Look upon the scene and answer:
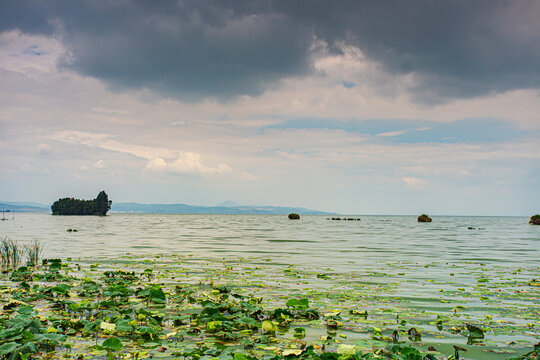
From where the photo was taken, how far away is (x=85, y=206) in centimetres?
18838

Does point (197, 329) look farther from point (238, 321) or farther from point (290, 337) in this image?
point (290, 337)

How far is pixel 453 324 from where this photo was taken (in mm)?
8766

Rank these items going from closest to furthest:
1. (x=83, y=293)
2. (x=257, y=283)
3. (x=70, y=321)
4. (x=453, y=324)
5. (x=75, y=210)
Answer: (x=70, y=321), (x=453, y=324), (x=83, y=293), (x=257, y=283), (x=75, y=210)

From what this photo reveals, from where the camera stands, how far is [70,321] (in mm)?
8195

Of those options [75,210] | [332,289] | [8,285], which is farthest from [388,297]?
[75,210]

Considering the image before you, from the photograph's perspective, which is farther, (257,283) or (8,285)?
(257,283)

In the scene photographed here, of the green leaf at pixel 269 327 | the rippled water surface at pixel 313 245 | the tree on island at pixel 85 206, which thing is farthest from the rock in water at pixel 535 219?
the tree on island at pixel 85 206

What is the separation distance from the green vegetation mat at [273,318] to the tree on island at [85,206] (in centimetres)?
18664

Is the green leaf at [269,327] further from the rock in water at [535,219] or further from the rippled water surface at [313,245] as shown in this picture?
the rock in water at [535,219]

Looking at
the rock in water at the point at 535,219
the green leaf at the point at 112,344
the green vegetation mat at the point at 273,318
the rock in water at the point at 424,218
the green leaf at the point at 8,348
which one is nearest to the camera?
the green leaf at the point at 8,348

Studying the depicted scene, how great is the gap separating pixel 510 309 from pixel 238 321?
768 cm

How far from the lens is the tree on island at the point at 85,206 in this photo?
187m

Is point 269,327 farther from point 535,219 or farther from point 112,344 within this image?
point 535,219

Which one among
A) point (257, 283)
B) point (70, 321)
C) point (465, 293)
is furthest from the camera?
point (257, 283)
